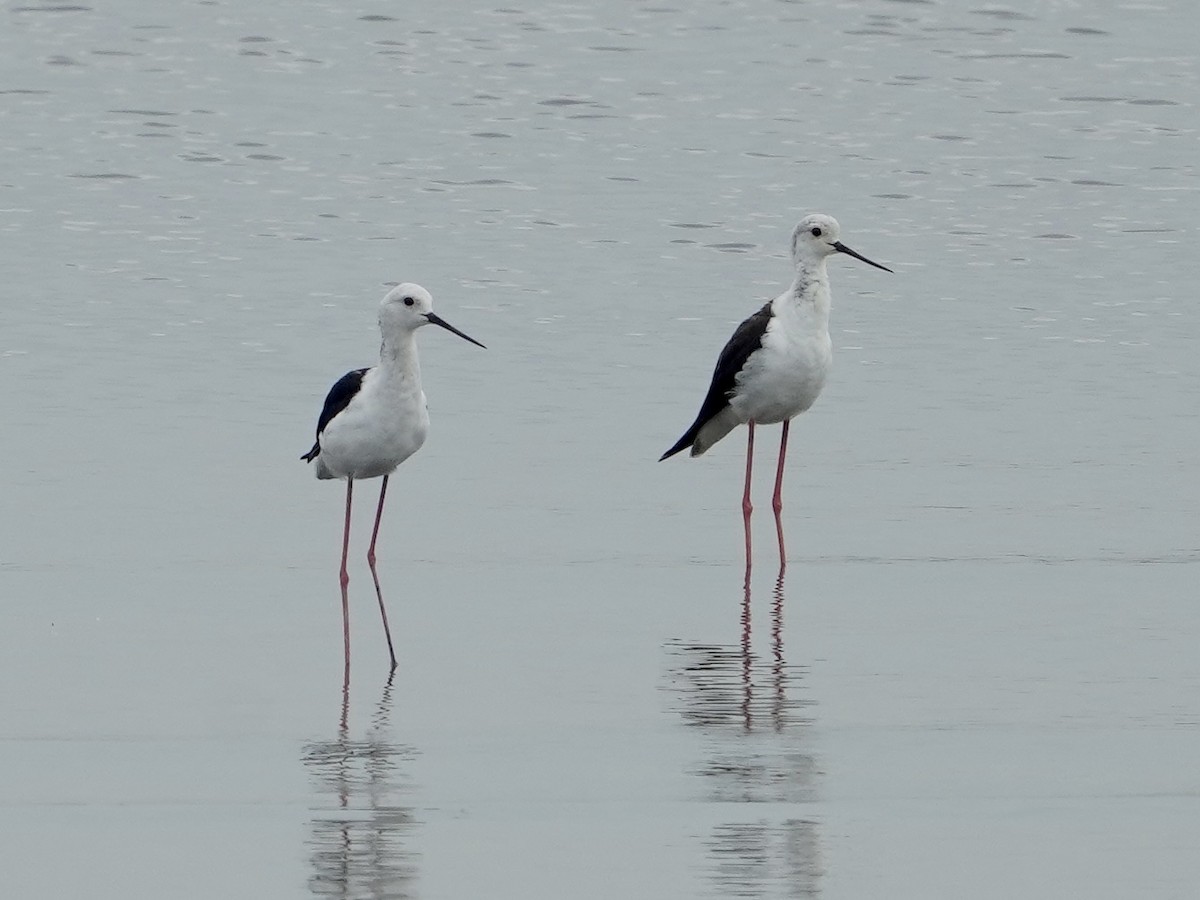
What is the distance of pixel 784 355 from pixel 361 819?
625 cm

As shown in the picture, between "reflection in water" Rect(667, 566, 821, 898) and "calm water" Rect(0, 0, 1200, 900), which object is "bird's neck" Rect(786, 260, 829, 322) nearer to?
"calm water" Rect(0, 0, 1200, 900)

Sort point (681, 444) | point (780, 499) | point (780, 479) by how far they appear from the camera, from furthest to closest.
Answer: point (681, 444) → point (780, 479) → point (780, 499)

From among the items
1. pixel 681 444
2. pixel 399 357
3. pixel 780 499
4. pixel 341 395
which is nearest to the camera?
pixel 399 357

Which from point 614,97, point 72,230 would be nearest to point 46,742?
point 72,230

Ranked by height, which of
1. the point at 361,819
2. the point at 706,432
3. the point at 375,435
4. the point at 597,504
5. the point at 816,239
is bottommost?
the point at 597,504

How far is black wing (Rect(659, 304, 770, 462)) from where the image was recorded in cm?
1341

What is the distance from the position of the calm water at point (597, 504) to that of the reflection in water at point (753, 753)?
3 cm

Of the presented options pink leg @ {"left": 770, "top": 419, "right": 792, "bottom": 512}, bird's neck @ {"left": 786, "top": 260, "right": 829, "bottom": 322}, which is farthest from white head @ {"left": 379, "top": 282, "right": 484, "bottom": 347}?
bird's neck @ {"left": 786, "top": 260, "right": 829, "bottom": 322}

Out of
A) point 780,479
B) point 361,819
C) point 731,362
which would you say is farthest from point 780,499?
point 361,819

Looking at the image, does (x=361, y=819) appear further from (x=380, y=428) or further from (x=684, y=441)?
(x=684, y=441)

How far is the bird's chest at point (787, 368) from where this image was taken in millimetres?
13266

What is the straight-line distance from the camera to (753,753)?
26.9 feet

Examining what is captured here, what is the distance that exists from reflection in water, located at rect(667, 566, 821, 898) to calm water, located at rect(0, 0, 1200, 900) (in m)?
0.03

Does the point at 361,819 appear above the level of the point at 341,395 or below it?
below
